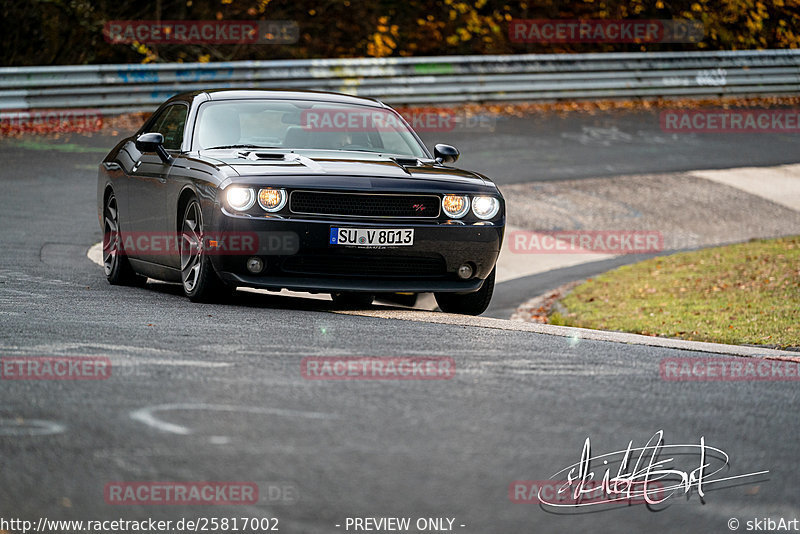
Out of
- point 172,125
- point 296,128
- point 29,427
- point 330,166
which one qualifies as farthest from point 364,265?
point 29,427

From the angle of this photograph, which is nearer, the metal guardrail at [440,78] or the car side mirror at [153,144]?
the car side mirror at [153,144]

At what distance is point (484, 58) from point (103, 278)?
1514 cm

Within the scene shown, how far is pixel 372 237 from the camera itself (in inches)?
304

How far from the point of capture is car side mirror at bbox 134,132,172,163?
8.64 m

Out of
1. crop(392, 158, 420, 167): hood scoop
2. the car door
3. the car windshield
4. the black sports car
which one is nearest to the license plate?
the black sports car

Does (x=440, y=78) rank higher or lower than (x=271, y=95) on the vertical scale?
lower

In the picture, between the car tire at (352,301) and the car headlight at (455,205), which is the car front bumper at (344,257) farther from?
the car tire at (352,301)

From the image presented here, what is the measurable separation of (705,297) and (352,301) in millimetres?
3895

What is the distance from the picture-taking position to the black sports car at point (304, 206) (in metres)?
7.61

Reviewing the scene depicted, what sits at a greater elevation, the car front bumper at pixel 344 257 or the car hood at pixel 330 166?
the car hood at pixel 330 166

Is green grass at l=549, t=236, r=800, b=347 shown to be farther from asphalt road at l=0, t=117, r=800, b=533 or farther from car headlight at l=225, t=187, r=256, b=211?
car headlight at l=225, t=187, r=256, b=211

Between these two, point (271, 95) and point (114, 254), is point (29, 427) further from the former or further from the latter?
point (114, 254)

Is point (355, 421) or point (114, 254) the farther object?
point (114, 254)

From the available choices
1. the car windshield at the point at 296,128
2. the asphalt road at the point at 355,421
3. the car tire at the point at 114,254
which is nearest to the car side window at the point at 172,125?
the car windshield at the point at 296,128
